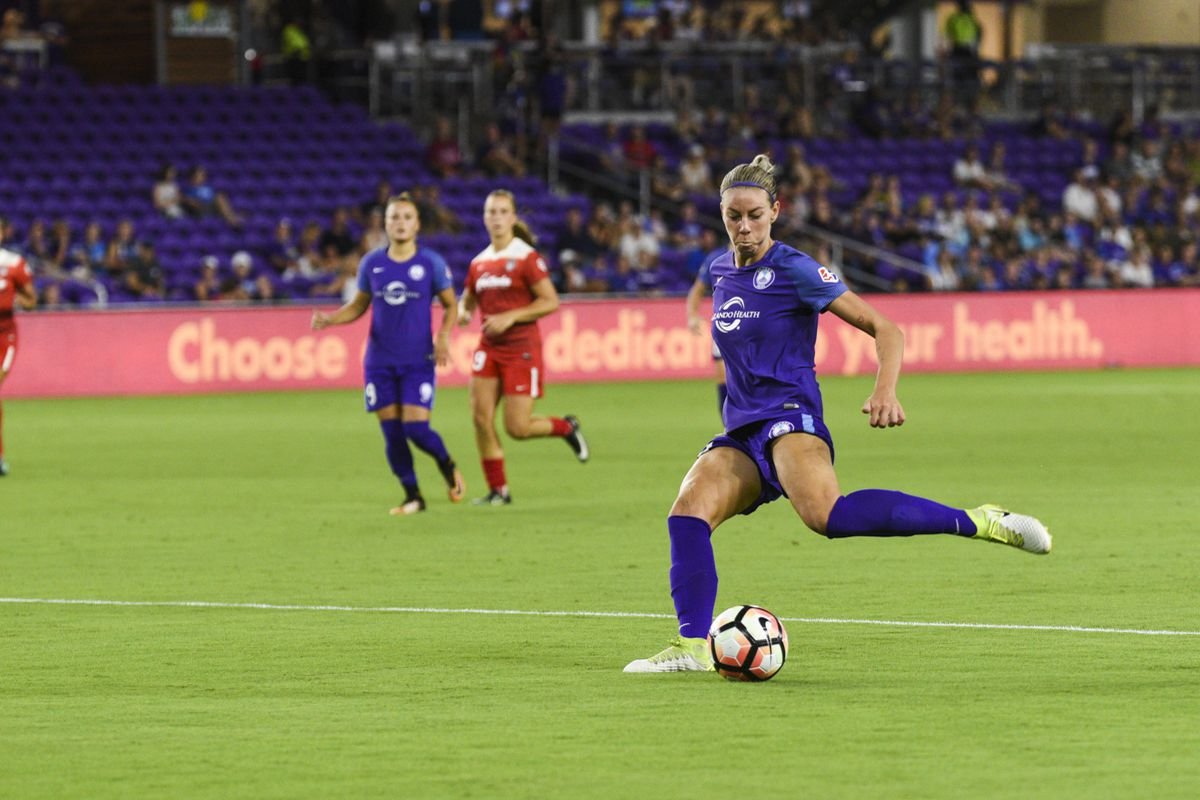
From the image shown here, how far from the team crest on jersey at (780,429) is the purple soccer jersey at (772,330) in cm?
5

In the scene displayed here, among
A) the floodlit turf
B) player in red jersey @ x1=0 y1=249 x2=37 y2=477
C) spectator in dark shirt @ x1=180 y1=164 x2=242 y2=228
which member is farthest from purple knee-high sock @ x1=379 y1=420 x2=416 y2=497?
spectator in dark shirt @ x1=180 y1=164 x2=242 y2=228

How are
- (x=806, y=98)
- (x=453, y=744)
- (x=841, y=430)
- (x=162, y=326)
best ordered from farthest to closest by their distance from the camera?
(x=806, y=98) → (x=162, y=326) → (x=841, y=430) → (x=453, y=744)

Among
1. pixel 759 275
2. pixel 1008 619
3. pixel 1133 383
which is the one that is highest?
A: pixel 759 275

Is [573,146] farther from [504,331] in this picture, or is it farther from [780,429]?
[780,429]

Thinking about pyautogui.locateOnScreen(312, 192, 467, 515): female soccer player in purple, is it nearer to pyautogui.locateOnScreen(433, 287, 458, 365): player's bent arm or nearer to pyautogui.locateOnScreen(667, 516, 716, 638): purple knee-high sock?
pyautogui.locateOnScreen(433, 287, 458, 365): player's bent arm

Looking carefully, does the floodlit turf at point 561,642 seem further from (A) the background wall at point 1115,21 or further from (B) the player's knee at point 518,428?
(A) the background wall at point 1115,21

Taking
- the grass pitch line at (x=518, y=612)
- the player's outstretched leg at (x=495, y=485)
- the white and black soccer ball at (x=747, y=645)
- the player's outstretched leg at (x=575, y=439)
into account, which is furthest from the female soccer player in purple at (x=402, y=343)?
the white and black soccer ball at (x=747, y=645)

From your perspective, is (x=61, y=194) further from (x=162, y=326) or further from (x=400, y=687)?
(x=400, y=687)

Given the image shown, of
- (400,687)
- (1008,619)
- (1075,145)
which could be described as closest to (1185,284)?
(1075,145)

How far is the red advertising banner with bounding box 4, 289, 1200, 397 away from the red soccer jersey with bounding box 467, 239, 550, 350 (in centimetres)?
1365

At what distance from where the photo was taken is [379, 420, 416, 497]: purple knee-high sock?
616 inches

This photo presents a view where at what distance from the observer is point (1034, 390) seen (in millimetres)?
29625

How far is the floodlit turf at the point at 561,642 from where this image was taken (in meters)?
6.77

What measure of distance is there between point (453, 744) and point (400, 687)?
3.97ft
